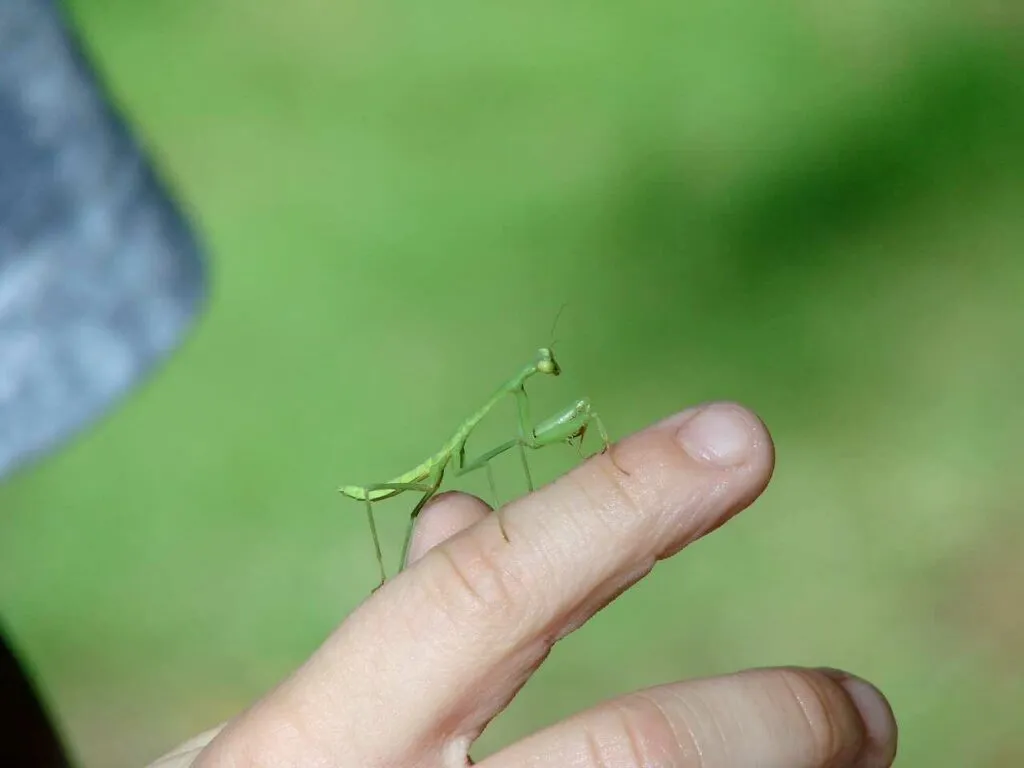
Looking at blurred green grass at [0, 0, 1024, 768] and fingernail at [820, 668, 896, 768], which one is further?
blurred green grass at [0, 0, 1024, 768]

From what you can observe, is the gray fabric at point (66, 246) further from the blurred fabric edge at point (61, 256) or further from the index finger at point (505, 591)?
the index finger at point (505, 591)

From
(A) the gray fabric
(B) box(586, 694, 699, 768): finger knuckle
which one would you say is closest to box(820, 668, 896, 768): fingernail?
(B) box(586, 694, 699, 768): finger knuckle

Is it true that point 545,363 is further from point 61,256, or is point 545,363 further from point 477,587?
point 61,256

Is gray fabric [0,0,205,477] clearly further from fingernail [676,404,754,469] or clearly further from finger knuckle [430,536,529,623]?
fingernail [676,404,754,469]

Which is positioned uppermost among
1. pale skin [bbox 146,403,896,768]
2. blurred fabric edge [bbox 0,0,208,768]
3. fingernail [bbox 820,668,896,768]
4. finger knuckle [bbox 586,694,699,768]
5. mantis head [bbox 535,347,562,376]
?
blurred fabric edge [bbox 0,0,208,768]

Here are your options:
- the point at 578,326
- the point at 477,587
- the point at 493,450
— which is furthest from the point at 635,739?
the point at 578,326

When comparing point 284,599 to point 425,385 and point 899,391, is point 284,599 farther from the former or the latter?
point 899,391

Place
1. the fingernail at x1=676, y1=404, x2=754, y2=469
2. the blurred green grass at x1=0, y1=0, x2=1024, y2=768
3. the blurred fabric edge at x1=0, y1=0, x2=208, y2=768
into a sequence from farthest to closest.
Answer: the blurred green grass at x1=0, y1=0, x2=1024, y2=768
the blurred fabric edge at x1=0, y1=0, x2=208, y2=768
the fingernail at x1=676, y1=404, x2=754, y2=469
